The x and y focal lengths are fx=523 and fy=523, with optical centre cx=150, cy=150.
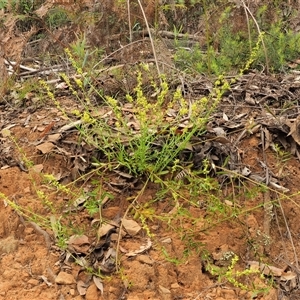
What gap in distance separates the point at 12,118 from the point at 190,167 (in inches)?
48.2

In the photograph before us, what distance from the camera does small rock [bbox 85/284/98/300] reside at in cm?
203

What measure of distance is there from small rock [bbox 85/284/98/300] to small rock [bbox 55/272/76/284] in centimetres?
8

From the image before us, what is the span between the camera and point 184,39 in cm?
429

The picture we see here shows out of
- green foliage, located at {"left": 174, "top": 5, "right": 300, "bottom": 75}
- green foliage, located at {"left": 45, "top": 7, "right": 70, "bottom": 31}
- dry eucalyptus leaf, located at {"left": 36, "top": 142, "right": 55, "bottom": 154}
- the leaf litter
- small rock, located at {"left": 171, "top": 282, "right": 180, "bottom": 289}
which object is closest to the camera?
small rock, located at {"left": 171, "top": 282, "right": 180, "bottom": 289}

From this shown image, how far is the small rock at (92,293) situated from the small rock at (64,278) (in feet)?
0.26

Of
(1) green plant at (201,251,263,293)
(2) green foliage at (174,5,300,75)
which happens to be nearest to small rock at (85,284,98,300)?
(1) green plant at (201,251,263,293)

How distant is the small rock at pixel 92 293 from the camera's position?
6.67 feet

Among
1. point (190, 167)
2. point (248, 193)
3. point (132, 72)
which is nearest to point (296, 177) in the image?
point (248, 193)

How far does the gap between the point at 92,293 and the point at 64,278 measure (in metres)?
0.14

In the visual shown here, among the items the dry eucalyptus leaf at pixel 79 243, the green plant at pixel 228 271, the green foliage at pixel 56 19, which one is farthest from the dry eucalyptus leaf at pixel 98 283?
the green foliage at pixel 56 19

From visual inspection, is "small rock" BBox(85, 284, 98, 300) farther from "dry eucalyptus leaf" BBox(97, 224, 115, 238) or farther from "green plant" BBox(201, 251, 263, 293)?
"green plant" BBox(201, 251, 263, 293)

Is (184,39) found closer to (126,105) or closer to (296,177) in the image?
(126,105)

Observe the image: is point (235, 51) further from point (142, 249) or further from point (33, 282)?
point (33, 282)

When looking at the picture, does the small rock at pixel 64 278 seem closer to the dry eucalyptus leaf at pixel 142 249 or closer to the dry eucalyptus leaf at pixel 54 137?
the dry eucalyptus leaf at pixel 142 249
